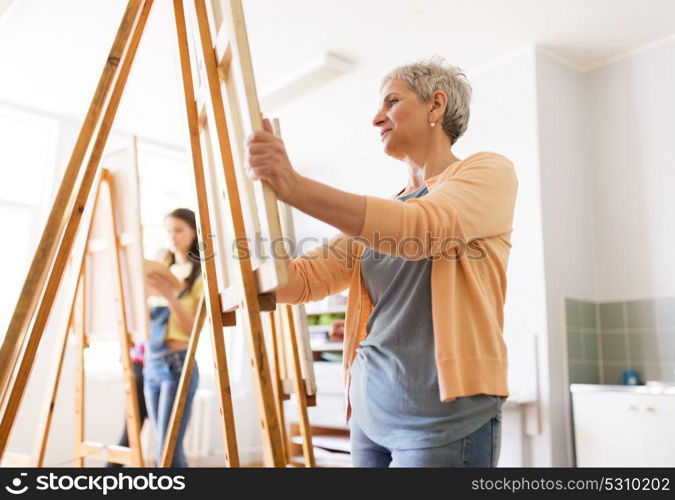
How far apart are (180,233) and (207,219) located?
154cm

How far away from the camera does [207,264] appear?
1325mm

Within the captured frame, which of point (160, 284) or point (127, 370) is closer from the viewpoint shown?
point (127, 370)

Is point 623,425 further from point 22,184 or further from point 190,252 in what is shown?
point 22,184

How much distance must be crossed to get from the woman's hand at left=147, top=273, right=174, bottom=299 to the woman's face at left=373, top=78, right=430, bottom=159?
159 centimetres

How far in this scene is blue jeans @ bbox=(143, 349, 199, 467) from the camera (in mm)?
2539

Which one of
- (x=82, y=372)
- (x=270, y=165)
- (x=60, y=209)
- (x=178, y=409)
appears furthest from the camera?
(x=82, y=372)

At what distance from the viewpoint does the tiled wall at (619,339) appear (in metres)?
3.28

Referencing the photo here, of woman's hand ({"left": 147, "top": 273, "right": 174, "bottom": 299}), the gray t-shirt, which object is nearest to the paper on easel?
woman's hand ({"left": 147, "top": 273, "right": 174, "bottom": 299})

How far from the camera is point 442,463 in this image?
0.97 meters

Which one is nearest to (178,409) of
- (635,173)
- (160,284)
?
(160,284)

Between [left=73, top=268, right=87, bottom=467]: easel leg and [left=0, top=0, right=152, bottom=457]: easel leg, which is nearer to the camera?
[left=0, top=0, right=152, bottom=457]: easel leg

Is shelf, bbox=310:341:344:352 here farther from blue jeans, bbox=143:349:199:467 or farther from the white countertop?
blue jeans, bbox=143:349:199:467

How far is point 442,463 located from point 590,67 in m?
3.49
